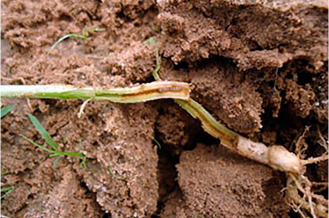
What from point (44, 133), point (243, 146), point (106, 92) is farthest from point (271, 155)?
point (44, 133)

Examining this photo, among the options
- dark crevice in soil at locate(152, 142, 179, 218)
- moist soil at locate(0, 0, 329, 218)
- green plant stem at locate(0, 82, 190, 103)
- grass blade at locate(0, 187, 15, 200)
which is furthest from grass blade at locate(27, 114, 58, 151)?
dark crevice in soil at locate(152, 142, 179, 218)

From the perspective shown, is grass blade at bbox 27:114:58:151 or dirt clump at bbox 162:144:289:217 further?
grass blade at bbox 27:114:58:151

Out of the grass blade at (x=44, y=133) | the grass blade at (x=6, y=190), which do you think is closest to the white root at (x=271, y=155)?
the grass blade at (x=44, y=133)

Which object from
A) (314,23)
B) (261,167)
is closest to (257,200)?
(261,167)

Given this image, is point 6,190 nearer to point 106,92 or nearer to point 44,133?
point 44,133

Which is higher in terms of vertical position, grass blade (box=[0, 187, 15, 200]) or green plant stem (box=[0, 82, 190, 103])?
green plant stem (box=[0, 82, 190, 103])

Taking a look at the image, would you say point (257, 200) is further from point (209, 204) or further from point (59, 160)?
point (59, 160)

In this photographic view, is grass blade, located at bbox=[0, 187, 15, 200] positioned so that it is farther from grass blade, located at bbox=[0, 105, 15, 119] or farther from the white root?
the white root
